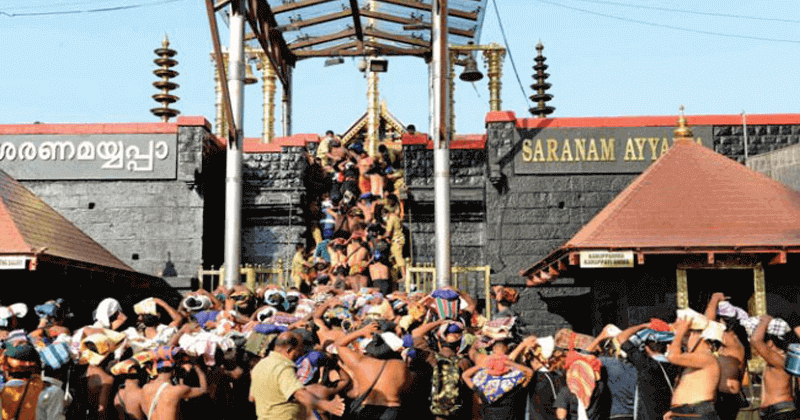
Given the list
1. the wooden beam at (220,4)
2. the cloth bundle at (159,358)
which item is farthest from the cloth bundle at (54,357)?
the wooden beam at (220,4)

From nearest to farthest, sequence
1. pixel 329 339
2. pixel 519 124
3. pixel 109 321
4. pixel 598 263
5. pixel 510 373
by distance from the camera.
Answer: pixel 510 373, pixel 329 339, pixel 109 321, pixel 598 263, pixel 519 124

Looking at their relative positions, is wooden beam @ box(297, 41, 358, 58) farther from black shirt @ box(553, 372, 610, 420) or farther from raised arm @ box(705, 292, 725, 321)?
black shirt @ box(553, 372, 610, 420)

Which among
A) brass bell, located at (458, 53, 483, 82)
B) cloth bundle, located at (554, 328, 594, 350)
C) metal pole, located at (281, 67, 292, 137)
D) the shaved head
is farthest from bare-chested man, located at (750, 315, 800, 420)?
metal pole, located at (281, 67, 292, 137)

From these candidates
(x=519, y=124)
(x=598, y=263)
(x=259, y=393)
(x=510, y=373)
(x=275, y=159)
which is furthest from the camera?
(x=275, y=159)

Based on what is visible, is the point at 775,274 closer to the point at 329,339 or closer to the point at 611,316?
the point at 611,316

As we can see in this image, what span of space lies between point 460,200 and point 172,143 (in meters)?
6.17

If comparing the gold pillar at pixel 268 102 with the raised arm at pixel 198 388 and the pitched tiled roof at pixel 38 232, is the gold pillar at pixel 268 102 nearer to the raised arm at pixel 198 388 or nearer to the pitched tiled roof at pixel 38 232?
the pitched tiled roof at pixel 38 232

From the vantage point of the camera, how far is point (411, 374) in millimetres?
9125

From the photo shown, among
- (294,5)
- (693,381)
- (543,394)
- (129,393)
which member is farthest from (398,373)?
(294,5)

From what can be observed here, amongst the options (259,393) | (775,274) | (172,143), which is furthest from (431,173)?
(259,393)

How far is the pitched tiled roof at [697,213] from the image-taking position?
1382 centimetres

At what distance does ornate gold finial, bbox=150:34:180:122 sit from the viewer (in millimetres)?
25766

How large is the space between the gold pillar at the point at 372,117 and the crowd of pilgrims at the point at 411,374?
14575mm

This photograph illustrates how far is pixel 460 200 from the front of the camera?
20422 millimetres
